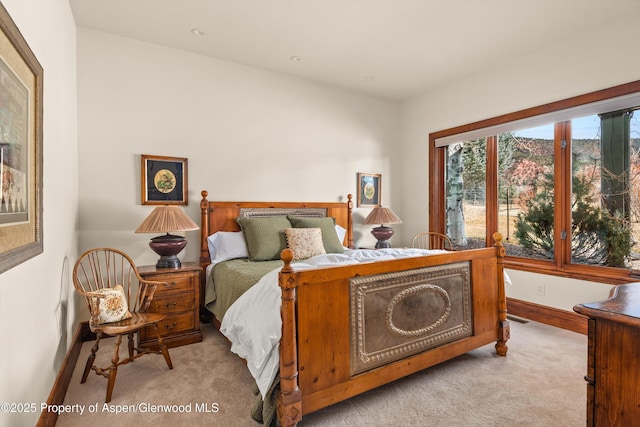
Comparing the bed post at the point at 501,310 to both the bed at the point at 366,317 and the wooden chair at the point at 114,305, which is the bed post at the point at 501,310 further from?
the wooden chair at the point at 114,305

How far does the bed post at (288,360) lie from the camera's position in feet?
5.27

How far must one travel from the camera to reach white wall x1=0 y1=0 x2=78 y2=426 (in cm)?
126

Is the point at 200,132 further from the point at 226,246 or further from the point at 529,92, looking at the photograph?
the point at 529,92

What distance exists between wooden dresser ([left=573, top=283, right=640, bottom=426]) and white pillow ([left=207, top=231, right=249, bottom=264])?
278 cm

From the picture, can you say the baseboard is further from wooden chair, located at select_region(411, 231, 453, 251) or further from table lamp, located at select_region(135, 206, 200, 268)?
table lamp, located at select_region(135, 206, 200, 268)

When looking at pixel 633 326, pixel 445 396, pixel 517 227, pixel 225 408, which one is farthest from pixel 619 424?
pixel 517 227

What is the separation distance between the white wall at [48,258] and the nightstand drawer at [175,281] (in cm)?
62

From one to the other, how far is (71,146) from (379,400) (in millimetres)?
2993

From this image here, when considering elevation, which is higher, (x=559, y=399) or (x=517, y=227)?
(x=517, y=227)

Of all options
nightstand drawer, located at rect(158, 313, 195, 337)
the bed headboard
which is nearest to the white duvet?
nightstand drawer, located at rect(158, 313, 195, 337)

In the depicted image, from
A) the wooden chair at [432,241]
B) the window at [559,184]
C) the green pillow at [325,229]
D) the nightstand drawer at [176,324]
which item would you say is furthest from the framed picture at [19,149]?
the window at [559,184]

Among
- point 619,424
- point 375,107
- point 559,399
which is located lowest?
point 559,399

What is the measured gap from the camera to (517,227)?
3.73 metres

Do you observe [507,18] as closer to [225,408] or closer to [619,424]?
[619,424]
